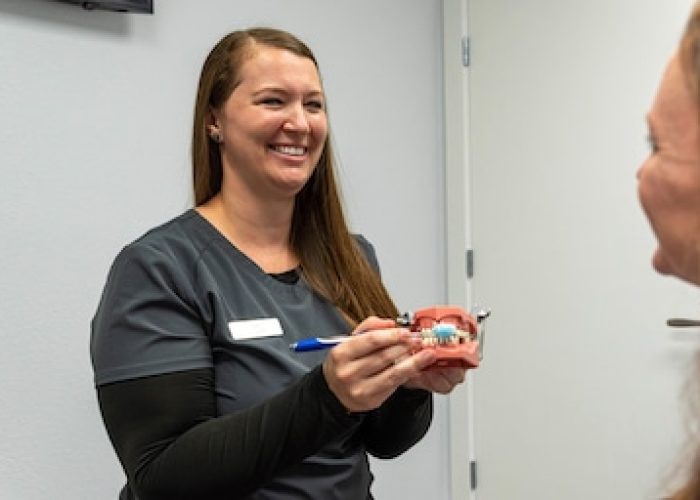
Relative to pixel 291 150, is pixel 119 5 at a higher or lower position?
higher

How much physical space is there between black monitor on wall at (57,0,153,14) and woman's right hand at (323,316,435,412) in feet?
3.82

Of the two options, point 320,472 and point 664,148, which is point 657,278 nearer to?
point 320,472

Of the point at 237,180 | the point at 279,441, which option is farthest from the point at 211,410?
the point at 237,180

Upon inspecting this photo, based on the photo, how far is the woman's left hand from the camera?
128cm

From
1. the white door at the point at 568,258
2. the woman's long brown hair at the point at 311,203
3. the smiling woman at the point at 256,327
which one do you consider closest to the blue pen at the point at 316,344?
the smiling woman at the point at 256,327

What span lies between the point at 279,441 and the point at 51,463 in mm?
986

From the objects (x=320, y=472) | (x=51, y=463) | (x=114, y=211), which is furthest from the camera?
(x=114, y=211)

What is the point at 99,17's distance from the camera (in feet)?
6.63

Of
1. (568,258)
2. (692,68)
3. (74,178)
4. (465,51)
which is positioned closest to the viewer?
(692,68)

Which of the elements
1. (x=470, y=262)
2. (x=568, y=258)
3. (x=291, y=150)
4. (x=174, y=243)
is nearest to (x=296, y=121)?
(x=291, y=150)

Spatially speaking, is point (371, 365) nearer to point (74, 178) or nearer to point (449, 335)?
point (449, 335)

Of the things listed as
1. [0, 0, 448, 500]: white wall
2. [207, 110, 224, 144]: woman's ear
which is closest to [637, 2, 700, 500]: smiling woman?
[207, 110, 224, 144]: woman's ear

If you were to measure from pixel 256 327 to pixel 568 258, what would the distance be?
61.8 inches

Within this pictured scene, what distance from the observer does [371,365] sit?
3.71ft
